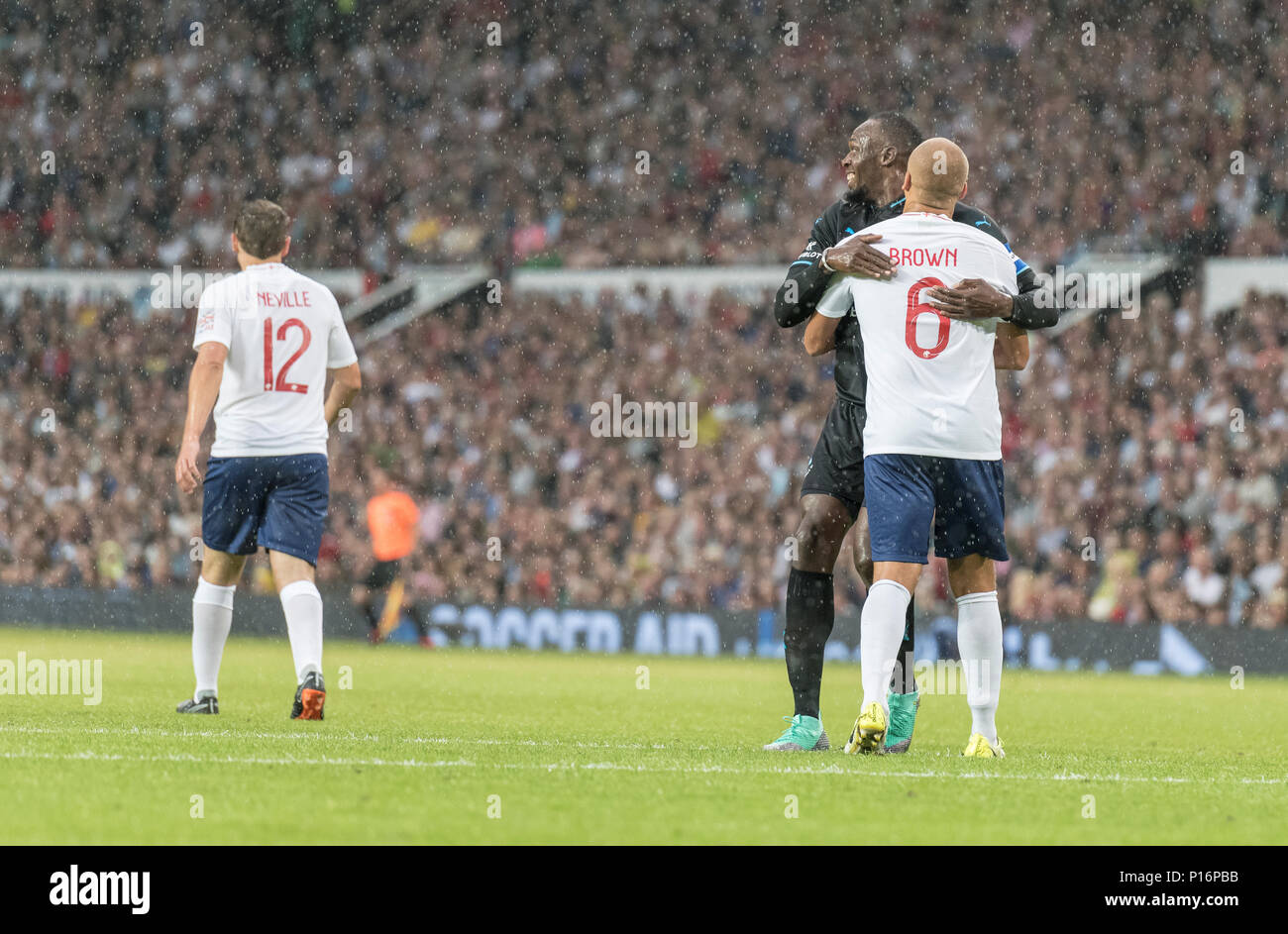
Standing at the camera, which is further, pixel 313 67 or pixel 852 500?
pixel 313 67

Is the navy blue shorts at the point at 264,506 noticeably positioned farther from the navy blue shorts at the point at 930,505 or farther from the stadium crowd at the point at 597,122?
the stadium crowd at the point at 597,122

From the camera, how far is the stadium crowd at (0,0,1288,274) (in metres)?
21.1

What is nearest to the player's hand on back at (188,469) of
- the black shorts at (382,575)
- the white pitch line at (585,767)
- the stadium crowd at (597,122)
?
the white pitch line at (585,767)

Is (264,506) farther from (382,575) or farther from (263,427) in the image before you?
(382,575)

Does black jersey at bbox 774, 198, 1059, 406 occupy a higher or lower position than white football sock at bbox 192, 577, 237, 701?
higher

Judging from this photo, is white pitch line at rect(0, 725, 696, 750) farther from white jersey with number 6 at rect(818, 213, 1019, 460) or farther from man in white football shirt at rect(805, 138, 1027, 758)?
white jersey with number 6 at rect(818, 213, 1019, 460)

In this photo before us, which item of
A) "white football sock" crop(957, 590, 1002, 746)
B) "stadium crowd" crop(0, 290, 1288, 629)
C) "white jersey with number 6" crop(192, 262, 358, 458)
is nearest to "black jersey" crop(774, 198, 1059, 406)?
"white football sock" crop(957, 590, 1002, 746)

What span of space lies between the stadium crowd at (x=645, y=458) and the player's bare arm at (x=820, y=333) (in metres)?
10.0

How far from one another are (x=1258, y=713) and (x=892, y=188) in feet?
17.9

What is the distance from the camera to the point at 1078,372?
1898 cm

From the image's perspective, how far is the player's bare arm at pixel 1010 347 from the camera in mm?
6812

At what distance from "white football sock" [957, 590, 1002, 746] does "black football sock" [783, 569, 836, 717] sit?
0.60 metres
